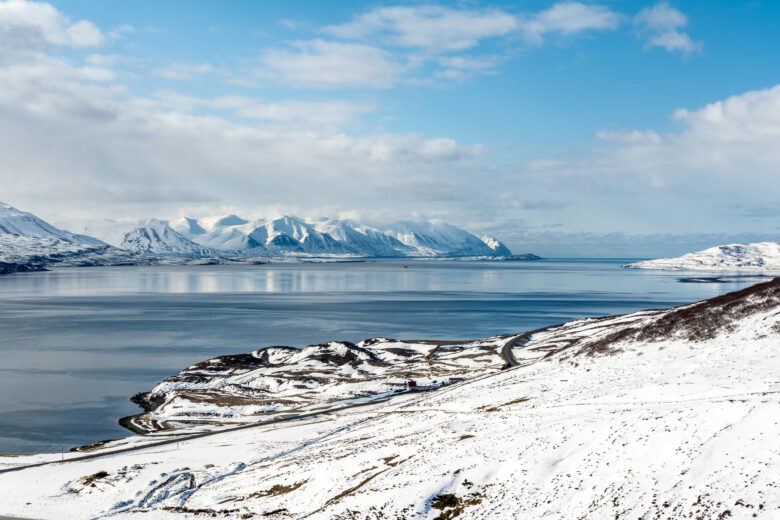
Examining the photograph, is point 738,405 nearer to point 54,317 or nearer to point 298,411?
point 298,411

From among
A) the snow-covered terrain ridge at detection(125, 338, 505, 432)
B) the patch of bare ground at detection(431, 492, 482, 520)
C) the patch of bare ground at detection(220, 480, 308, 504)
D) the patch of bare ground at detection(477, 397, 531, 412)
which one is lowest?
the snow-covered terrain ridge at detection(125, 338, 505, 432)

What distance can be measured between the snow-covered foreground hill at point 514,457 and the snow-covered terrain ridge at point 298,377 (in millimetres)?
10610

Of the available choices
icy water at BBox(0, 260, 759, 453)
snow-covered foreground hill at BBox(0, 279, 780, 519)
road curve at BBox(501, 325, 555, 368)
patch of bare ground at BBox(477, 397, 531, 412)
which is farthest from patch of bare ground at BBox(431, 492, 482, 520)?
road curve at BBox(501, 325, 555, 368)

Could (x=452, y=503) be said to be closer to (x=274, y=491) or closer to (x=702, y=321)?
(x=274, y=491)

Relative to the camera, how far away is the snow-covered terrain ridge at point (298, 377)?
67375 millimetres

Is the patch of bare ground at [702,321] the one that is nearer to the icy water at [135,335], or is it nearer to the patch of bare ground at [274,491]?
the patch of bare ground at [274,491]

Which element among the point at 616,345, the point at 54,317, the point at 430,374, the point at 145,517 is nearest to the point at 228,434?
the point at 145,517

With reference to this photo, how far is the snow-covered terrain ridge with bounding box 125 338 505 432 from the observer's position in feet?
221

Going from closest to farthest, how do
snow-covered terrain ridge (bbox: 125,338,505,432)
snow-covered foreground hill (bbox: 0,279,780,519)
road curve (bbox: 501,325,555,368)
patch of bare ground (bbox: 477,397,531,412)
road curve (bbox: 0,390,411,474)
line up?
snow-covered foreground hill (bbox: 0,279,780,519), road curve (bbox: 0,390,411,474), patch of bare ground (bbox: 477,397,531,412), snow-covered terrain ridge (bbox: 125,338,505,432), road curve (bbox: 501,325,555,368)

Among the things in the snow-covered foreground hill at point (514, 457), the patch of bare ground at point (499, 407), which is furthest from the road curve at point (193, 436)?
the patch of bare ground at point (499, 407)

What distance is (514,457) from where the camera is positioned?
30.5 meters

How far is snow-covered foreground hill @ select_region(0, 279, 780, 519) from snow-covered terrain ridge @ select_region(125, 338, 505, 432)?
34.8 feet

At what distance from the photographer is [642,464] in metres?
26.5

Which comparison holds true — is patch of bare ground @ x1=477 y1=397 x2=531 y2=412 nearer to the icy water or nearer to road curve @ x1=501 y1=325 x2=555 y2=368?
road curve @ x1=501 y1=325 x2=555 y2=368
